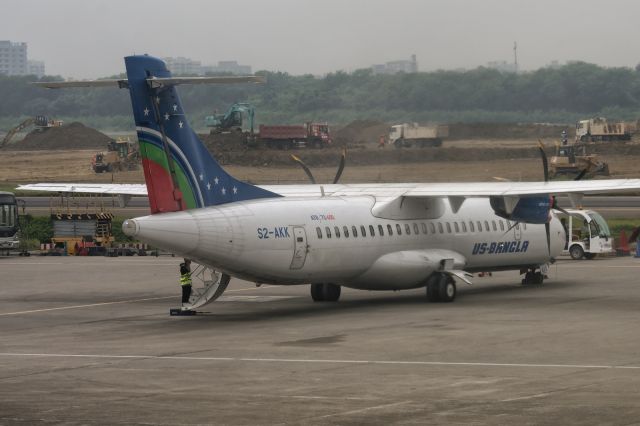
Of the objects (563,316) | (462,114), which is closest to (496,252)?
(563,316)

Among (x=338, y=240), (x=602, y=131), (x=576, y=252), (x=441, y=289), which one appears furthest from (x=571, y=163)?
(x=338, y=240)

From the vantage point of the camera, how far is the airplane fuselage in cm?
2575

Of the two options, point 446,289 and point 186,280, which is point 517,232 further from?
point 186,280

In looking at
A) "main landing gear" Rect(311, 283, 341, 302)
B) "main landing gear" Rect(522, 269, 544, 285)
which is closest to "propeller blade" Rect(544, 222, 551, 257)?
"main landing gear" Rect(522, 269, 544, 285)

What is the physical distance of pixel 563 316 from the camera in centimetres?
2709

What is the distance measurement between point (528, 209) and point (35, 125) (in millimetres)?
74835

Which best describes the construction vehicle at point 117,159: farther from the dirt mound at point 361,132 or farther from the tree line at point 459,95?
the dirt mound at point 361,132

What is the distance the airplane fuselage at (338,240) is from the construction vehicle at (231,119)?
44.7 meters

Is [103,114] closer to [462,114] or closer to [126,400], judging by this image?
[462,114]

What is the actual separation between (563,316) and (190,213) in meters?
9.26

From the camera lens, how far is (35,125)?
100m

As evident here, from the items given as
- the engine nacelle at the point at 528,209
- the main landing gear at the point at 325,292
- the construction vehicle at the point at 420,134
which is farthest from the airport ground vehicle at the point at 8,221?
the engine nacelle at the point at 528,209

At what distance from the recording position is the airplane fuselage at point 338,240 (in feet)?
84.5

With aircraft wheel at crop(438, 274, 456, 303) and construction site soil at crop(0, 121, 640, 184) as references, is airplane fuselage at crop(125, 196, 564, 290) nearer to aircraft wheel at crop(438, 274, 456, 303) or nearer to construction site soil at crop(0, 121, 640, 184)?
aircraft wheel at crop(438, 274, 456, 303)
